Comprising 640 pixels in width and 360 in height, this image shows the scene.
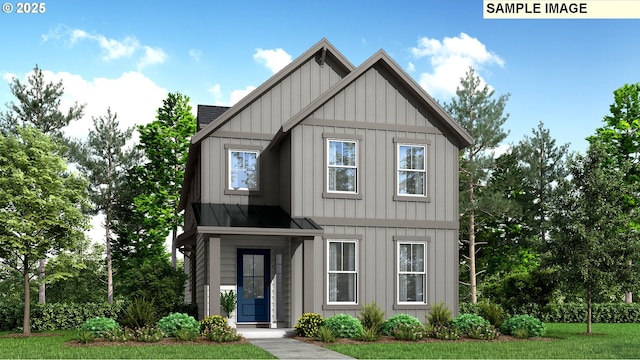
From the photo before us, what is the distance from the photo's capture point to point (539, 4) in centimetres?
1966

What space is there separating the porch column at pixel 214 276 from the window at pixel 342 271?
3.50m

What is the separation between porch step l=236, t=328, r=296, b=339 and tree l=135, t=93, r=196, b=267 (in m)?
21.3

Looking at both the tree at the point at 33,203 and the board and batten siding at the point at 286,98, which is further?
the board and batten siding at the point at 286,98

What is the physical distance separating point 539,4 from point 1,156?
16.7m

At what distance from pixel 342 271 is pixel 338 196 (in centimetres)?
224

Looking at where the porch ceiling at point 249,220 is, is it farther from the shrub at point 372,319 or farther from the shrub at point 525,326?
the shrub at point 525,326

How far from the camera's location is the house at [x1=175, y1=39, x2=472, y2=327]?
20.8 m

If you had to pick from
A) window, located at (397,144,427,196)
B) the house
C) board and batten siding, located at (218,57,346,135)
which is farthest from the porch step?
board and batten siding, located at (218,57,346,135)

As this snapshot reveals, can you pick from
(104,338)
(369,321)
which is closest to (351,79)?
(369,321)

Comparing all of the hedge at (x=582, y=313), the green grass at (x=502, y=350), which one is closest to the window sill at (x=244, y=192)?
the green grass at (x=502, y=350)

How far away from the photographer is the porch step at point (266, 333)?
19.3 meters

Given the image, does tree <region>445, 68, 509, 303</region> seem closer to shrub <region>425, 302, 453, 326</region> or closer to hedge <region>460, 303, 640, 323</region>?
hedge <region>460, 303, 640, 323</region>

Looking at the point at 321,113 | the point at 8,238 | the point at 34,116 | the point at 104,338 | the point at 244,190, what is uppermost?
the point at 34,116

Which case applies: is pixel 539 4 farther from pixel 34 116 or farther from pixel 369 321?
pixel 34 116
